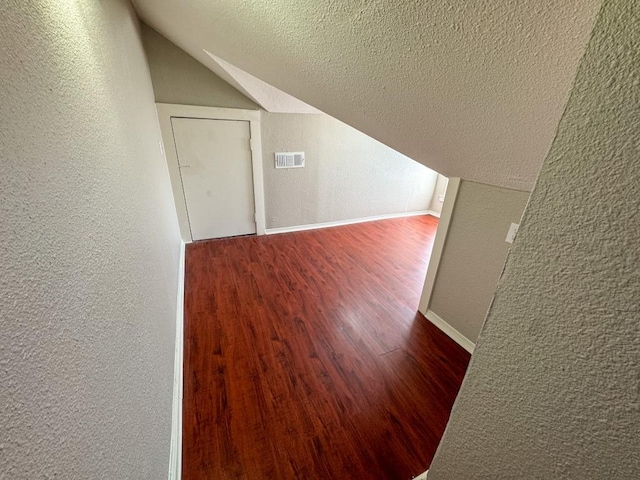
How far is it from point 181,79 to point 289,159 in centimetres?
143

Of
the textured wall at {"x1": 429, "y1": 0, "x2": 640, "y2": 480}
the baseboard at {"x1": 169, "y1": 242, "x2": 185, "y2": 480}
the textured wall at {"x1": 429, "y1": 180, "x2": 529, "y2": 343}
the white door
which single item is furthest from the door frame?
the textured wall at {"x1": 429, "y1": 0, "x2": 640, "y2": 480}

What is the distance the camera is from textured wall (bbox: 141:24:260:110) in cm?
246

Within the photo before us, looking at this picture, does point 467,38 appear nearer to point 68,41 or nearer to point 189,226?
point 68,41

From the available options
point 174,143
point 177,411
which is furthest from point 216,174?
point 177,411

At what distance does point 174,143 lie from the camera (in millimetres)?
2799

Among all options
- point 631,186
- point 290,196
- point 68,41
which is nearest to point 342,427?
point 631,186

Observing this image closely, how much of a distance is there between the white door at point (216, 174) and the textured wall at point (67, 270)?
1998 millimetres

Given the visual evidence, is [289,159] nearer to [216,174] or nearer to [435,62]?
[216,174]

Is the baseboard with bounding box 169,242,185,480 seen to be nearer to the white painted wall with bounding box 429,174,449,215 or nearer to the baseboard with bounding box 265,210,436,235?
the baseboard with bounding box 265,210,436,235

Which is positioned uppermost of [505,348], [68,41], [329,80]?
[329,80]

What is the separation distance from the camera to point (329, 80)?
1303 millimetres

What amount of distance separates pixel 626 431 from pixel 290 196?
3445 mm

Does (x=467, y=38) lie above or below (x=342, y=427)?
Result: above

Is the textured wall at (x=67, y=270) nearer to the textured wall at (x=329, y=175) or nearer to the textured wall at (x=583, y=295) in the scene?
the textured wall at (x=583, y=295)
